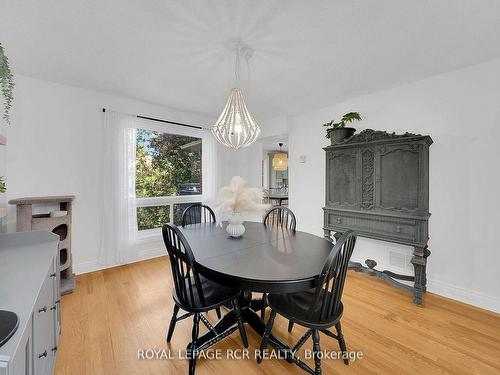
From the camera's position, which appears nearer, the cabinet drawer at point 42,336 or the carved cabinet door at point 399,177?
the cabinet drawer at point 42,336

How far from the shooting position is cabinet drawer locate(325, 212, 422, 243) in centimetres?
244

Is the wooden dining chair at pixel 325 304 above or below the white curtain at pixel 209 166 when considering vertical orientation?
below

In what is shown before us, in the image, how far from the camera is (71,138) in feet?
9.70

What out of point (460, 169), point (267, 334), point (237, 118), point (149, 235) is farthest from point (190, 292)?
point (460, 169)

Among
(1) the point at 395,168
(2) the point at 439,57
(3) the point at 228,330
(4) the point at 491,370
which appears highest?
(2) the point at 439,57

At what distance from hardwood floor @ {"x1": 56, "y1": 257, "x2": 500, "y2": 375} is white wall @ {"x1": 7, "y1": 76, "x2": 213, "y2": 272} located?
32.2 inches

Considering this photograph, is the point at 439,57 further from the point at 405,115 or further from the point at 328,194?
the point at 328,194

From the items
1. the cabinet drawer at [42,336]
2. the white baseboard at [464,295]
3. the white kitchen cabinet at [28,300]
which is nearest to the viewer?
the white kitchen cabinet at [28,300]

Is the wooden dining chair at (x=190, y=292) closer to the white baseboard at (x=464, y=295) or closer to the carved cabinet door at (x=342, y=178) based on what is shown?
the carved cabinet door at (x=342, y=178)

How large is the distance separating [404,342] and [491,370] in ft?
1.62

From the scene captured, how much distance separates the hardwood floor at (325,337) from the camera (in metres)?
1.59

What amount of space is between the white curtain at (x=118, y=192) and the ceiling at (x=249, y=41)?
0.55 m

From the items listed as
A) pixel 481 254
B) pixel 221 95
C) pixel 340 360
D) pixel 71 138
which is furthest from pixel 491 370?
pixel 71 138

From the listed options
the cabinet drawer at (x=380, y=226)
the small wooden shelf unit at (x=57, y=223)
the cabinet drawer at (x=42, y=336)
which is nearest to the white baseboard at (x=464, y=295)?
the cabinet drawer at (x=380, y=226)
